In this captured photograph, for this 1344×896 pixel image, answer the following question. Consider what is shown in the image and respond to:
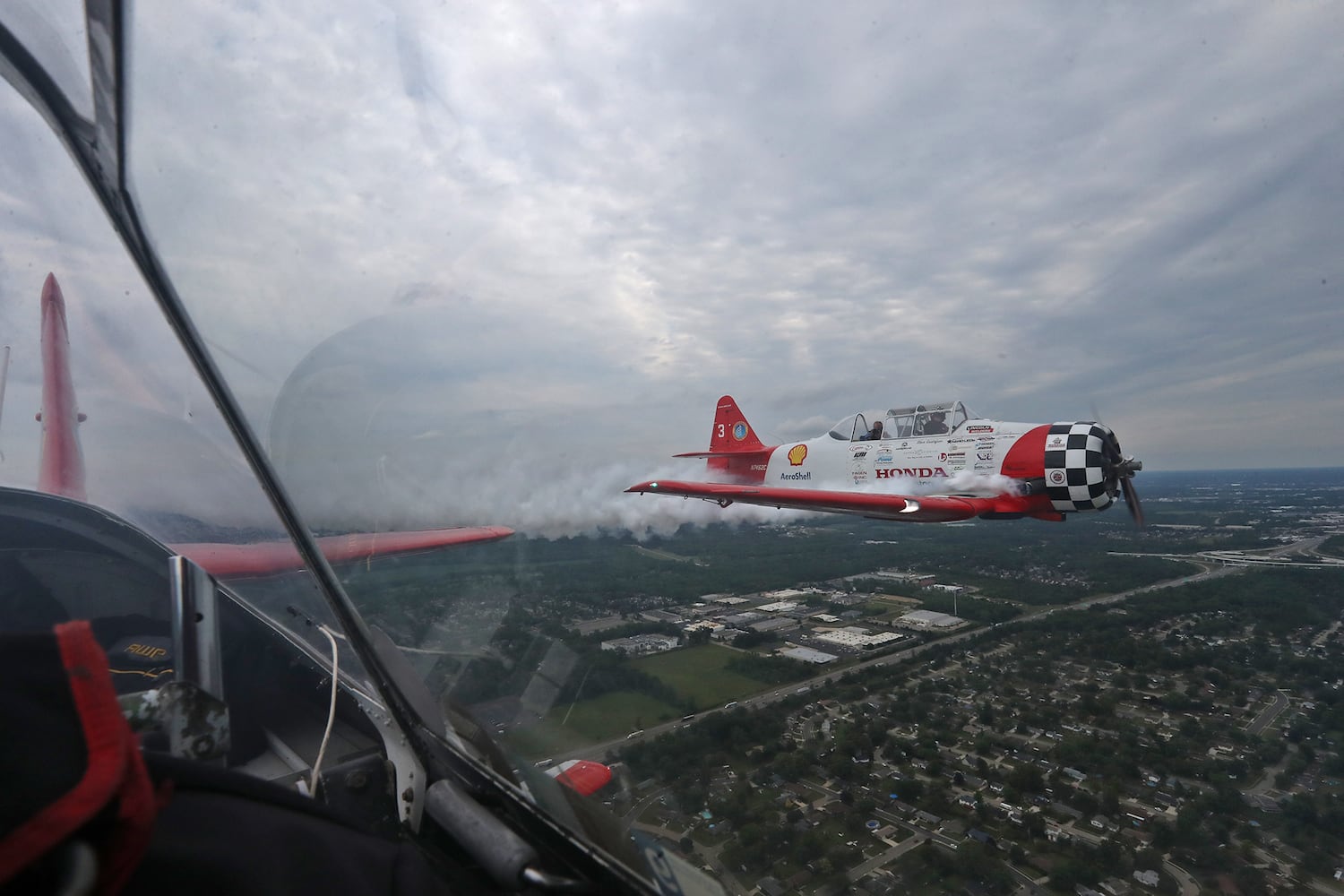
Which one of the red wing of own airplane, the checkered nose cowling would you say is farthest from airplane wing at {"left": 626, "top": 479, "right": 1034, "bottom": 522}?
the red wing of own airplane

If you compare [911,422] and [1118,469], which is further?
[911,422]

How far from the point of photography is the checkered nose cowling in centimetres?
848

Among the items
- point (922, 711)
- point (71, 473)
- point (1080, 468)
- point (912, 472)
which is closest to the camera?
point (71, 473)

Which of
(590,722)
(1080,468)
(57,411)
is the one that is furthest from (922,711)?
(57,411)

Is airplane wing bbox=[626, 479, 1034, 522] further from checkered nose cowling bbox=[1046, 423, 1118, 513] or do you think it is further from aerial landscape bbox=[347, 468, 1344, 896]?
aerial landscape bbox=[347, 468, 1344, 896]

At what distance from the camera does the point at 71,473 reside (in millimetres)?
3027

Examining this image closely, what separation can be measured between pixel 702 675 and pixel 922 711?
396cm

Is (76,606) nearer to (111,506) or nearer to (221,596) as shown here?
(111,506)

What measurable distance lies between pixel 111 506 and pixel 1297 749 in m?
12.9

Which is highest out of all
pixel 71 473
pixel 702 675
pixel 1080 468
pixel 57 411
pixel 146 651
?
pixel 57 411

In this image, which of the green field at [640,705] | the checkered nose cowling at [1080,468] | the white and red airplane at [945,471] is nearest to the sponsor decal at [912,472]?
the white and red airplane at [945,471]

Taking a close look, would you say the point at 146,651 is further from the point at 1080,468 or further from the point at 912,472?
the point at 1080,468

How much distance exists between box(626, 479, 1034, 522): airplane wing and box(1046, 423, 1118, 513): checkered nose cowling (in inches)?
22.2

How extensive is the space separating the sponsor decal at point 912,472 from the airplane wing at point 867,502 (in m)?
0.37
